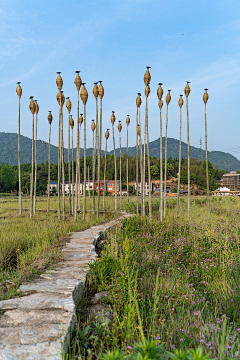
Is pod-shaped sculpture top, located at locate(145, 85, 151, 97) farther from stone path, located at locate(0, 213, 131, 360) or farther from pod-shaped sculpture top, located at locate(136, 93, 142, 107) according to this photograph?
stone path, located at locate(0, 213, 131, 360)

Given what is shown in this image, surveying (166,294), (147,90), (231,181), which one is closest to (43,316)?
(166,294)

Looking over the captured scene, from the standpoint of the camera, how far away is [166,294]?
162 inches

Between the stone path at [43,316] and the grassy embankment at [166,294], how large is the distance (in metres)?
0.23

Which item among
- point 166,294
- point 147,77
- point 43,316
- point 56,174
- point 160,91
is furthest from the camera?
point 56,174

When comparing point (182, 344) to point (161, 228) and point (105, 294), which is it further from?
point (161, 228)

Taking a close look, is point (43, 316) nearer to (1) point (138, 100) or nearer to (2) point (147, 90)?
(2) point (147, 90)

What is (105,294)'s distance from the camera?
369cm

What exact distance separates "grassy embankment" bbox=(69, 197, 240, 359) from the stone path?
23 centimetres

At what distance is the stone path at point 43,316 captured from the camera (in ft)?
7.30

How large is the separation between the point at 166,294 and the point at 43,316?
206 centimetres

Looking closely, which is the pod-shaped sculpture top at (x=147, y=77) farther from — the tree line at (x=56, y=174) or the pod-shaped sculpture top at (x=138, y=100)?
the tree line at (x=56, y=174)

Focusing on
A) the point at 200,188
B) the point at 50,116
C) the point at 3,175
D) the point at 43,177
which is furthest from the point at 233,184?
the point at 50,116

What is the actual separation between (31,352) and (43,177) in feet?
191

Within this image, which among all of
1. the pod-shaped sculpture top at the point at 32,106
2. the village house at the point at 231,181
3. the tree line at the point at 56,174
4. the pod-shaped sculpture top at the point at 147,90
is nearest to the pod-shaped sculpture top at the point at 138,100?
the pod-shaped sculpture top at the point at 147,90
